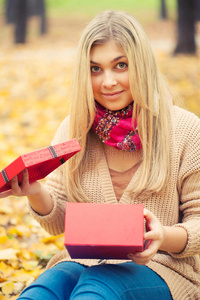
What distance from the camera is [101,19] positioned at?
6.04ft

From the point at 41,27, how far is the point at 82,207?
10771 mm

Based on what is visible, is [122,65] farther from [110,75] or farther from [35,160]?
[35,160]

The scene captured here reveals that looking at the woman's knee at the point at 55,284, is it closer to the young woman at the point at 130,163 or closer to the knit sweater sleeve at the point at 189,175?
the young woman at the point at 130,163

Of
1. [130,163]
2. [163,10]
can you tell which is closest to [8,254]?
[130,163]

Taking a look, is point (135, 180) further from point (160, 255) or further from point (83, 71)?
point (83, 71)

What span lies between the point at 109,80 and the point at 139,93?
5.0 inches

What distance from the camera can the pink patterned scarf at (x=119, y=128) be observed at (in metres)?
1.89

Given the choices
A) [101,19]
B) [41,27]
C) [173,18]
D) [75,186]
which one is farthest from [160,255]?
[41,27]

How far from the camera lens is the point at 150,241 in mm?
1577

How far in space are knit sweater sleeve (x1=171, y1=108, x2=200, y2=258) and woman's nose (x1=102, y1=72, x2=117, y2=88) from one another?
336 mm

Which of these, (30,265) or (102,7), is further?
(102,7)

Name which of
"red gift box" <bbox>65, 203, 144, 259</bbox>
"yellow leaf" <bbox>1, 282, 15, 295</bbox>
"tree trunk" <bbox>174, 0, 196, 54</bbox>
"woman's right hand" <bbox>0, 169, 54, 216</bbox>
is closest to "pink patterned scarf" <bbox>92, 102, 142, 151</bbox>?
"woman's right hand" <bbox>0, 169, 54, 216</bbox>

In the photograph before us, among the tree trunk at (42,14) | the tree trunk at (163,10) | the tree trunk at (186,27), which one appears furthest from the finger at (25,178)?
the tree trunk at (42,14)

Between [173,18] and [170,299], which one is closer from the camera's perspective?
[170,299]
